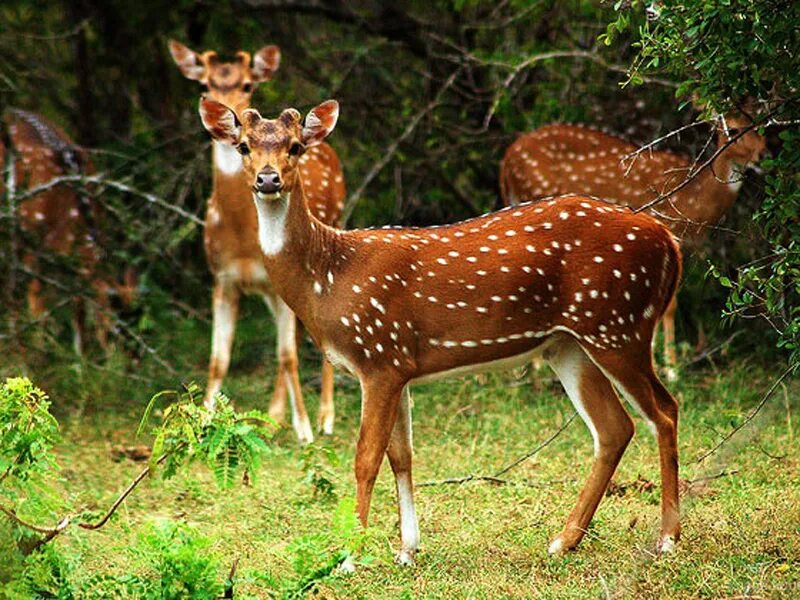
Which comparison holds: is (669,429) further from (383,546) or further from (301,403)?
(301,403)

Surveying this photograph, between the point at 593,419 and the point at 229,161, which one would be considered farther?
the point at 229,161

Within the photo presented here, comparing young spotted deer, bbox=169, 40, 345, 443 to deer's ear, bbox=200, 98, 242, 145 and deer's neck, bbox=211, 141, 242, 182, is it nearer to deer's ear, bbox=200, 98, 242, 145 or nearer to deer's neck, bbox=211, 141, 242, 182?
deer's neck, bbox=211, 141, 242, 182

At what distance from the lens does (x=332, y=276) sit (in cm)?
624

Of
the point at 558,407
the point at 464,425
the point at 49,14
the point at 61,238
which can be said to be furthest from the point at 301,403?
the point at 49,14

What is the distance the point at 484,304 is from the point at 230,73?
3.80 m

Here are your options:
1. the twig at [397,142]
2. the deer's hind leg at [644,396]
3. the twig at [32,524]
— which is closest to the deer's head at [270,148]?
the deer's hind leg at [644,396]

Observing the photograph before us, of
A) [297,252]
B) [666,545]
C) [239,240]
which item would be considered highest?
[297,252]

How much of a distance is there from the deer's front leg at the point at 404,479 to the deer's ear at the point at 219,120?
1508mm

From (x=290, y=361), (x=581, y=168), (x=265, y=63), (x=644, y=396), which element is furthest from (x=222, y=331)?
(x=644, y=396)

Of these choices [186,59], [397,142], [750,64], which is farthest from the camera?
[397,142]

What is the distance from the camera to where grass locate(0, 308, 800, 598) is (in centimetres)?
549

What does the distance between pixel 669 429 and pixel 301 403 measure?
11.2 ft

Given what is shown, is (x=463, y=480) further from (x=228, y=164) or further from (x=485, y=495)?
(x=228, y=164)

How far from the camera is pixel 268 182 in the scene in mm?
6215
